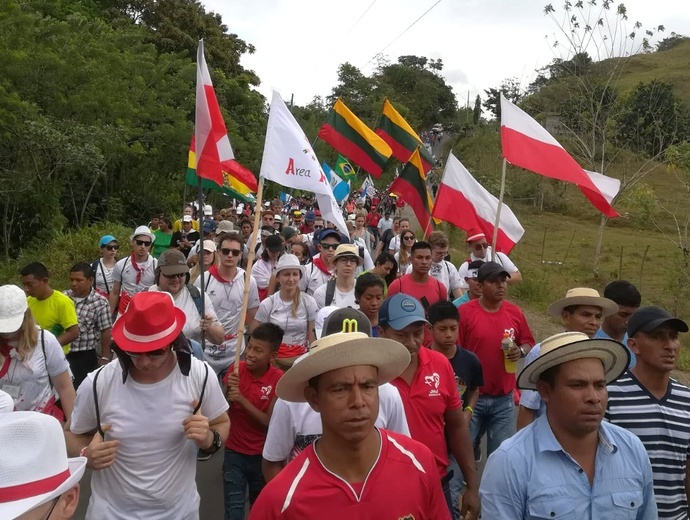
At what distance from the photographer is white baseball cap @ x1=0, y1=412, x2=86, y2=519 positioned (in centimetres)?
179

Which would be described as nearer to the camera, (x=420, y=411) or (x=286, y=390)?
(x=286, y=390)

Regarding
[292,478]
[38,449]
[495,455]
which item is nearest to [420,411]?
[495,455]

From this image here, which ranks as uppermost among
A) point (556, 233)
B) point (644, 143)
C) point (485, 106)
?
point (485, 106)

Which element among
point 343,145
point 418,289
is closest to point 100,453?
point 418,289

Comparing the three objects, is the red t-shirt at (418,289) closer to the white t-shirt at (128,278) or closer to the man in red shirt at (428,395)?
the man in red shirt at (428,395)

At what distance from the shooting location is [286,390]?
255 cm

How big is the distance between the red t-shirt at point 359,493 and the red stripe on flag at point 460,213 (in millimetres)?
6131

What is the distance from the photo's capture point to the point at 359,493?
7.39ft

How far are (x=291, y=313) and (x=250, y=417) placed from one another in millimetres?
1934

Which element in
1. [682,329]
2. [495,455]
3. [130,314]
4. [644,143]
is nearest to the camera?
[495,455]

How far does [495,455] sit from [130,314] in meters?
1.84

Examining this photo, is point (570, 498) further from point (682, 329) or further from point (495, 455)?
point (682, 329)

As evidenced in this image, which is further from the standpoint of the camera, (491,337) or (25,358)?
(491,337)

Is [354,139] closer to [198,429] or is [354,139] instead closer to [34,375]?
[34,375]
